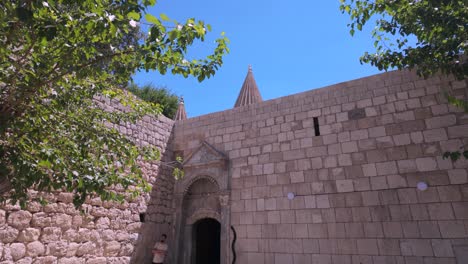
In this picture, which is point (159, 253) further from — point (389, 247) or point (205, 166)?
point (389, 247)

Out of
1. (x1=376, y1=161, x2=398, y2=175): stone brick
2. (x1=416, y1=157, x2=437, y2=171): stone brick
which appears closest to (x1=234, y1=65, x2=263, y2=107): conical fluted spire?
(x1=376, y1=161, x2=398, y2=175): stone brick

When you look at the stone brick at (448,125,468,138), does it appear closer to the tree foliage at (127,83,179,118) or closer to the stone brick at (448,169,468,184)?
the stone brick at (448,169,468,184)

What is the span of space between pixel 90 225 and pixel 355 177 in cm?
552

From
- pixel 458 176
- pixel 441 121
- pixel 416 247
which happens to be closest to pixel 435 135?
pixel 441 121

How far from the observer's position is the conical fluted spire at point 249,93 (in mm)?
12387

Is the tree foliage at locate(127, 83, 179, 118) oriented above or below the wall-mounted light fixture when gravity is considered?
above

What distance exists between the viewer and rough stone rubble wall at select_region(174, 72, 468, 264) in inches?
192

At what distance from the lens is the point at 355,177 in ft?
18.5

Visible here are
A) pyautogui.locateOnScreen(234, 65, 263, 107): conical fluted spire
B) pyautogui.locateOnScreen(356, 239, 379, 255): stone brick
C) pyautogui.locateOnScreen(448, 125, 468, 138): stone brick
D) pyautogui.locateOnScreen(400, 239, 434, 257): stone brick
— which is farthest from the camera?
pyautogui.locateOnScreen(234, 65, 263, 107): conical fluted spire

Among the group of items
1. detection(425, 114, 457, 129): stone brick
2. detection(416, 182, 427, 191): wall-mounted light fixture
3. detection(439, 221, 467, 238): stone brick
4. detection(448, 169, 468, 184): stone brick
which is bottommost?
detection(439, 221, 467, 238): stone brick

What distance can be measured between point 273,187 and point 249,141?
1.39 m

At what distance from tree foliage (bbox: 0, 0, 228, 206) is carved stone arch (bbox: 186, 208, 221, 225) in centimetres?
426

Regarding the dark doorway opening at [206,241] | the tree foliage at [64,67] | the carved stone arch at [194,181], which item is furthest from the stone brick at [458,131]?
the dark doorway opening at [206,241]

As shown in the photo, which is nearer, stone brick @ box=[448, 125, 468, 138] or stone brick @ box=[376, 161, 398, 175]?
stone brick @ box=[448, 125, 468, 138]
